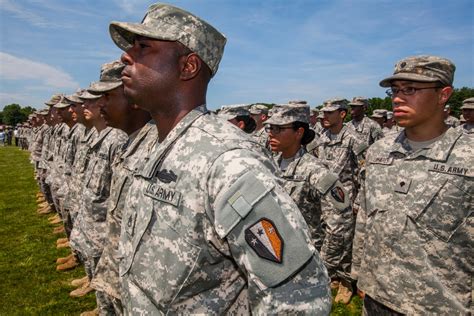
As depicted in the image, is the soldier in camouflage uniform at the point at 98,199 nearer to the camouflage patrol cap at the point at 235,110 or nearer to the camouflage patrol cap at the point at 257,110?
the camouflage patrol cap at the point at 235,110

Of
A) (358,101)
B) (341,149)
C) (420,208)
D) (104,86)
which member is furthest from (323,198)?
(358,101)

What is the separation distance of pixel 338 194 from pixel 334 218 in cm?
32

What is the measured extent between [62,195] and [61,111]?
2505 millimetres

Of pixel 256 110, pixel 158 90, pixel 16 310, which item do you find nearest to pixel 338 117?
pixel 256 110

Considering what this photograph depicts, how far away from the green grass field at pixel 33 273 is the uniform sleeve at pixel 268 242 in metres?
4.37

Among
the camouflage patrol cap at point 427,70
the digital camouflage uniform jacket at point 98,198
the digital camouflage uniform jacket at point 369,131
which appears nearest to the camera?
the camouflage patrol cap at point 427,70

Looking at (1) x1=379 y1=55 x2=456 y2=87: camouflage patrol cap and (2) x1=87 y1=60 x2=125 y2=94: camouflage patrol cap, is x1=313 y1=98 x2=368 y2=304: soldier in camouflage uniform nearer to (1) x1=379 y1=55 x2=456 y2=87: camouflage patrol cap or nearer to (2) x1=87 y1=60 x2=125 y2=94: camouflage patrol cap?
(1) x1=379 y1=55 x2=456 y2=87: camouflage patrol cap

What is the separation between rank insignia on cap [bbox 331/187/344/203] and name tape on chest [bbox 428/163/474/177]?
5.55 feet

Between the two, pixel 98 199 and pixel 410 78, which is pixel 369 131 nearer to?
pixel 410 78

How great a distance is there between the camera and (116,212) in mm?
3543

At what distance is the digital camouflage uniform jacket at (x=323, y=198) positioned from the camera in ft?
15.6

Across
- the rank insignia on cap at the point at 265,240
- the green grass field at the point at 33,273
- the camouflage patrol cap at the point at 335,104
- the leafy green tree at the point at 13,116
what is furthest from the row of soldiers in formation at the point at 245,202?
the leafy green tree at the point at 13,116

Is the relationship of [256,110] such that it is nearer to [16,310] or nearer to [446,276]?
[16,310]

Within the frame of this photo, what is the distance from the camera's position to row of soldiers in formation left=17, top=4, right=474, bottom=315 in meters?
1.49
